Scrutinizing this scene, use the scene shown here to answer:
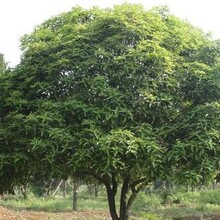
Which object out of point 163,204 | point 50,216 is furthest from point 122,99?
point 163,204

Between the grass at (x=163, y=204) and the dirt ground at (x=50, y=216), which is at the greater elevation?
the grass at (x=163, y=204)

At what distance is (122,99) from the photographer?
7.32 m

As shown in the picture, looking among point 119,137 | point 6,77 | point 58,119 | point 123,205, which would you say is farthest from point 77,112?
point 123,205

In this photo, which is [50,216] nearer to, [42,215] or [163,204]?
[42,215]

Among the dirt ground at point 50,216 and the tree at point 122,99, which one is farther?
the dirt ground at point 50,216

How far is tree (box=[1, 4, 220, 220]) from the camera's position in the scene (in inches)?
269

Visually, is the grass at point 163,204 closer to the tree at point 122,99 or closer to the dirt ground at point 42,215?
the dirt ground at point 42,215

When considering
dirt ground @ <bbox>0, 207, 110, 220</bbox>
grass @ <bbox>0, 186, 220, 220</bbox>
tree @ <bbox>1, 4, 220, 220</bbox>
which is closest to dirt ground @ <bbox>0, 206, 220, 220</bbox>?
dirt ground @ <bbox>0, 207, 110, 220</bbox>

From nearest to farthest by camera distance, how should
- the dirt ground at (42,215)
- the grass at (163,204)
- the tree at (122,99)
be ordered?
the tree at (122,99) → the dirt ground at (42,215) → the grass at (163,204)

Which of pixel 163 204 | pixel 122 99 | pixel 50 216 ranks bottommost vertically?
pixel 50 216

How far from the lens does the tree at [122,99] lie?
6.84 metres

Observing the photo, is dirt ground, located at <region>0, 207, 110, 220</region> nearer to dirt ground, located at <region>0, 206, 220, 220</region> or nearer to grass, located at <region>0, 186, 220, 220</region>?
dirt ground, located at <region>0, 206, 220, 220</region>

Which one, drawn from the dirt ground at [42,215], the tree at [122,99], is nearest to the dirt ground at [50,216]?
the dirt ground at [42,215]

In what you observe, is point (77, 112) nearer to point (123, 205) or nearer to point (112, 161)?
point (112, 161)
